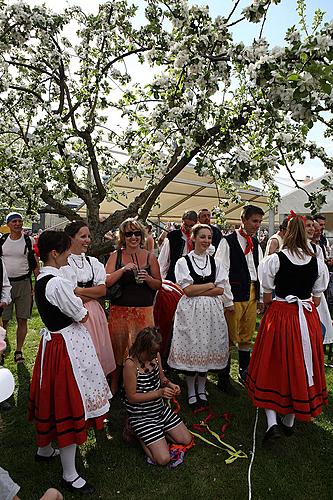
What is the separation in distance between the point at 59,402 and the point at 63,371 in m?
0.19

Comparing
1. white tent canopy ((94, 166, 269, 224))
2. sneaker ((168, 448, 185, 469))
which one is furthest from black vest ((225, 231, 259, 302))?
white tent canopy ((94, 166, 269, 224))

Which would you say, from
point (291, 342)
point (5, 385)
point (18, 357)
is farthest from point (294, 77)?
point (18, 357)

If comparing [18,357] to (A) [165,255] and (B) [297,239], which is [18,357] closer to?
(A) [165,255]

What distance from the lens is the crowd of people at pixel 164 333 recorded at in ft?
8.89

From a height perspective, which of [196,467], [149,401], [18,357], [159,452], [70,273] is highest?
[70,273]

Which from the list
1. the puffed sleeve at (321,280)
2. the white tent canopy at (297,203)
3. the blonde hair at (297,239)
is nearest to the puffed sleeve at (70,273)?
the blonde hair at (297,239)

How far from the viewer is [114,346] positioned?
384 centimetres

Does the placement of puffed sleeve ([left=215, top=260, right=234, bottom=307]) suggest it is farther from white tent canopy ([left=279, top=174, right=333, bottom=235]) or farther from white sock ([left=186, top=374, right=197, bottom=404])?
white tent canopy ([left=279, top=174, right=333, bottom=235])

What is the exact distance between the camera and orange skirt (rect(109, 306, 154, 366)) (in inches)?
149

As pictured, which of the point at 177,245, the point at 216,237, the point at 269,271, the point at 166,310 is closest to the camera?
the point at 269,271

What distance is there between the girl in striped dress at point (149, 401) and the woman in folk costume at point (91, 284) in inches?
16.4

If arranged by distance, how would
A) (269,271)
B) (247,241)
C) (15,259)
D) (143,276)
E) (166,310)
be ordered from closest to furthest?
(269,271), (143,276), (247,241), (166,310), (15,259)

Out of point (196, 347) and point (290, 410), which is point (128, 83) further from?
point (290, 410)

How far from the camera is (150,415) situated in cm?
324
